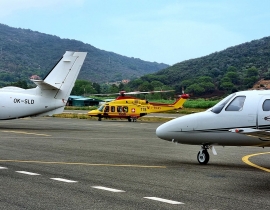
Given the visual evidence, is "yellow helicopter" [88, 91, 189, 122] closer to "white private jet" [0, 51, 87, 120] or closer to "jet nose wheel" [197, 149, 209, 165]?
"white private jet" [0, 51, 87, 120]

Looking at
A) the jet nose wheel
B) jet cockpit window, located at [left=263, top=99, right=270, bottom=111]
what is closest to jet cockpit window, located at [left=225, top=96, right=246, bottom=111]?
jet cockpit window, located at [left=263, top=99, right=270, bottom=111]

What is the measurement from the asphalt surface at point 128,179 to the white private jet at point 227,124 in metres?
0.79

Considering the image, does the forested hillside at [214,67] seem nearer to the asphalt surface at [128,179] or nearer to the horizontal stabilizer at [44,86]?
the horizontal stabilizer at [44,86]

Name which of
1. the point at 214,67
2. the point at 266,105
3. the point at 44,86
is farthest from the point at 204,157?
the point at 214,67

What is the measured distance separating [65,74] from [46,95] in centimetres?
189

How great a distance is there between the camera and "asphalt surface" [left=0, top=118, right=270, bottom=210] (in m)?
9.59

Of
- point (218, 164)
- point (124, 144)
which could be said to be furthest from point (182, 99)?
point (218, 164)

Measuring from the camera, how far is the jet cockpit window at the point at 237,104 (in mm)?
14989

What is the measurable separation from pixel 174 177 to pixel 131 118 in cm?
3952

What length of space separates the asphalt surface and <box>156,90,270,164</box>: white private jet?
791mm

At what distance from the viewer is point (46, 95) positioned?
1355 inches

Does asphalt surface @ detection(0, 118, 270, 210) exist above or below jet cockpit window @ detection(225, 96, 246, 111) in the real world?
below

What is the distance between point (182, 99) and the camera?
177 feet

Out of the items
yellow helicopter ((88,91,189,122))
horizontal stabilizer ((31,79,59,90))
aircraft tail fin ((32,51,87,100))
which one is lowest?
yellow helicopter ((88,91,189,122))
